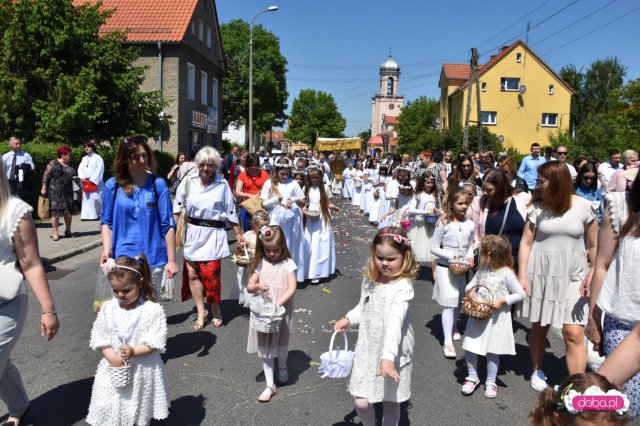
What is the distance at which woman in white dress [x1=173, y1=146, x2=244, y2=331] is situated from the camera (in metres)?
5.93

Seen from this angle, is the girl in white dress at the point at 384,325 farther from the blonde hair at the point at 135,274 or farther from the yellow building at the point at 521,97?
the yellow building at the point at 521,97

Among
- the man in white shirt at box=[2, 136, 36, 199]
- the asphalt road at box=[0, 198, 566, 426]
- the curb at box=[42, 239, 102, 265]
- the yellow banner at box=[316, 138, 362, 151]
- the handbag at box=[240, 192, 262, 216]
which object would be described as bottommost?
the asphalt road at box=[0, 198, 566, 426]

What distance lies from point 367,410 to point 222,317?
3424mm

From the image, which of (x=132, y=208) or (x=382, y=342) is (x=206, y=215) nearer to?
(x=132, y=208)

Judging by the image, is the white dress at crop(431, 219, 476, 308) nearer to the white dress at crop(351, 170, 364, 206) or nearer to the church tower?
the white dress at crop(351, 170, 364, 206)

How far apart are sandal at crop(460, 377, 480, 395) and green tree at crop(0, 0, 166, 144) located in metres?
16.9

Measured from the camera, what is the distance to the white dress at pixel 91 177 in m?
11.9

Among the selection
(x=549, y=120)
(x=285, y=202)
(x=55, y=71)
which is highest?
(x=549, y=120)

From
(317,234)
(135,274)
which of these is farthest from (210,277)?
(317,234)

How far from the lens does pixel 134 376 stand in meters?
3.42

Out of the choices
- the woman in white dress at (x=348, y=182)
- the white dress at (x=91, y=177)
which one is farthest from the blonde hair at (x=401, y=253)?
the woman in white dress at (x=348, y=182)

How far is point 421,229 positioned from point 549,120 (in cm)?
4787

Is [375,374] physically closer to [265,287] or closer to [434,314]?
[265,287]

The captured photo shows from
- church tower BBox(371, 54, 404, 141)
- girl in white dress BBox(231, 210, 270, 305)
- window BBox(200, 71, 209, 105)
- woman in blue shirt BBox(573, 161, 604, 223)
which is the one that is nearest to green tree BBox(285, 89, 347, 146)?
church tower BBox(371, 54, 404, 141)
